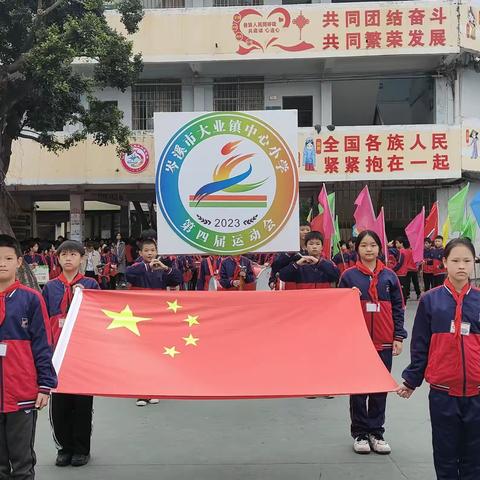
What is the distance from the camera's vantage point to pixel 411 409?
17.5 feet

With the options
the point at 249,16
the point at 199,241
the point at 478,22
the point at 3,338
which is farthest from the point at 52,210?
the point at 3,338

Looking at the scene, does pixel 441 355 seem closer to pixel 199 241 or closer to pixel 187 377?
pixel 187 377

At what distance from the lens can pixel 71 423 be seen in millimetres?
4191

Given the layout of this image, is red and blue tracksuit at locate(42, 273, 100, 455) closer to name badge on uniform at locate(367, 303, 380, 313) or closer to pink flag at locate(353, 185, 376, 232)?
name badge on uniform at locate(367, 303, 380, 313)

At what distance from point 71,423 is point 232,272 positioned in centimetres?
448

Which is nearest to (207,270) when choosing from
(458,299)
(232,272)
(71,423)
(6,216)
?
(232,272)

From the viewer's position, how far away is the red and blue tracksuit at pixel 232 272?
838cm

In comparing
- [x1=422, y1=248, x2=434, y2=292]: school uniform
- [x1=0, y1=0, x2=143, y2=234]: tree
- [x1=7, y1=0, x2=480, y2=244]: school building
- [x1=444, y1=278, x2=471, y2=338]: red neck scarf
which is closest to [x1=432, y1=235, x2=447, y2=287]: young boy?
[x1=422, y1=248, x2=434, y2=292]: school uniform

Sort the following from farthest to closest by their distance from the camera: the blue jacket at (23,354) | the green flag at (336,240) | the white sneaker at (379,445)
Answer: the green flag at (336,240), the white sneaker at (379,445), the blue jacket at (23,354)

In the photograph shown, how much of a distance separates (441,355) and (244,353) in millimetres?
1213

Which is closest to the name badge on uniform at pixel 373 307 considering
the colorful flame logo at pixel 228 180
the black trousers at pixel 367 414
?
the black trousers at pixel 367 414

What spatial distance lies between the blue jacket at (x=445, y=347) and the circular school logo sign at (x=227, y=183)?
1.77 m

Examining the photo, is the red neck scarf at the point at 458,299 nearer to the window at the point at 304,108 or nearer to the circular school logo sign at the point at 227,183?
the circular school logo sign at the point at 227,183

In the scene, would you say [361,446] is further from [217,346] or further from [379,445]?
[217,346]
